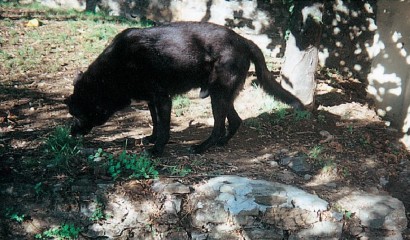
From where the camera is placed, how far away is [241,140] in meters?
5.80

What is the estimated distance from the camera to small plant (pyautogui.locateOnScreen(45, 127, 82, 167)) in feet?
15.0

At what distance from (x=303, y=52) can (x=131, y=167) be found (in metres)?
3.06

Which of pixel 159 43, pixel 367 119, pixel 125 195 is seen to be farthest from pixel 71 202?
pixel 367 119

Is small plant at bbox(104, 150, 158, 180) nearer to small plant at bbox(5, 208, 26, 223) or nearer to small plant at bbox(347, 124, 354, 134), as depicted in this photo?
small plant at bbox(5, 208, 26, 223)

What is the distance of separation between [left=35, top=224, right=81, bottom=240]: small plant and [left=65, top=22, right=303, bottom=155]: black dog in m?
1.38

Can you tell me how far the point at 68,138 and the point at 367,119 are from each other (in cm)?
444

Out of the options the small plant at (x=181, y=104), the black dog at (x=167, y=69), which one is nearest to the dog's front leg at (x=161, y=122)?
the black dog at (x=167, y=69)

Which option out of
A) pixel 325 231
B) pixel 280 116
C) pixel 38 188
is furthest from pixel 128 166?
pixel 280 116

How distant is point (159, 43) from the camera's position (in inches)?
199

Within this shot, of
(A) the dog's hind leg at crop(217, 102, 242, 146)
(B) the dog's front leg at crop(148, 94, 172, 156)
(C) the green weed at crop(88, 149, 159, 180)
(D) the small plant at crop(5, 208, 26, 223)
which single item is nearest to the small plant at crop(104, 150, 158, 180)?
(C) the green weed at crop(88, 149, 159, 180)

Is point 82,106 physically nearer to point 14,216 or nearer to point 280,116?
point 14,216

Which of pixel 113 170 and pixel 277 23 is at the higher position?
pixel 277 23

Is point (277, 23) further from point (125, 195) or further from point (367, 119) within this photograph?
point (125, 195)

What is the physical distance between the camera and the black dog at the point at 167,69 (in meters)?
5.07
